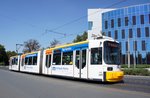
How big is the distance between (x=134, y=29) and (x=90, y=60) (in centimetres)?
5242

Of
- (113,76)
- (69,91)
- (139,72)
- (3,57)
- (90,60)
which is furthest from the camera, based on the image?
(3,57)

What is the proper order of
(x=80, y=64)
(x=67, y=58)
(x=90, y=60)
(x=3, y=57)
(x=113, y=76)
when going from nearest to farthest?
(x=113, y=76)
(x=90, y=60)
(x=80, y=64)
(x=67, y=58)
(x=3, y=57)

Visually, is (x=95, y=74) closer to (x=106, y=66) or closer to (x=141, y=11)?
(x=106, y=66)

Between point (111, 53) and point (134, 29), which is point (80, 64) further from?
point (134, 29)

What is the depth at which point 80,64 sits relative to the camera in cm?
2006

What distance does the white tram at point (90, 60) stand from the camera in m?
Result: 17.9

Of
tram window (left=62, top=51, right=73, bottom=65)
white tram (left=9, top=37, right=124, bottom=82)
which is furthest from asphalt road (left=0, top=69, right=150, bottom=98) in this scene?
tram window (left=62, top=51, right=73, bottom=65)

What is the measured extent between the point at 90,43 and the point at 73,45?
2765mm

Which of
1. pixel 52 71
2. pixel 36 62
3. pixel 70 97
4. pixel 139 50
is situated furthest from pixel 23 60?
pixel 139 50

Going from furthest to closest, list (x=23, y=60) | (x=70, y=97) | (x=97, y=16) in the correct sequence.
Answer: (x=97, y=16), (x=23, y=60), (x=70, y=97)

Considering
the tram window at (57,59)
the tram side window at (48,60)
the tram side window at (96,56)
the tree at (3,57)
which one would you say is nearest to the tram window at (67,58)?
the tram window at (57,59)

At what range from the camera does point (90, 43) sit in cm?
1920

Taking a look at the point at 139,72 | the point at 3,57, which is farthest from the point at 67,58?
the point at 3,57

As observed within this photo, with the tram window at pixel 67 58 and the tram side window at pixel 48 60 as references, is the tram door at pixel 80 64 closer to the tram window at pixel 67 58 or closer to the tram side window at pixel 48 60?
the tram window at pixel 67 58
